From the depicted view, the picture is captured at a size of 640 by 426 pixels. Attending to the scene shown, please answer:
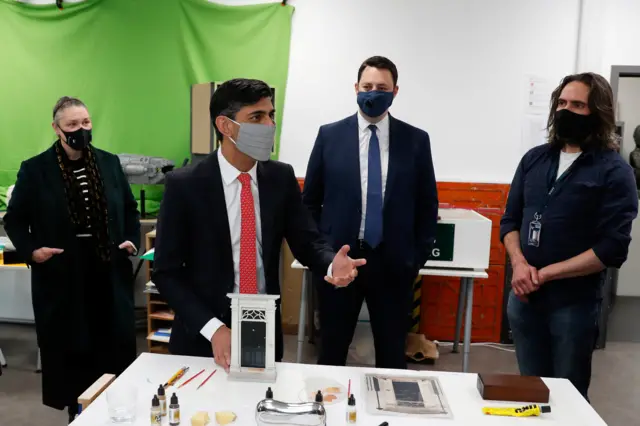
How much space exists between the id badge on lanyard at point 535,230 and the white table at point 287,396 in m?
0.59

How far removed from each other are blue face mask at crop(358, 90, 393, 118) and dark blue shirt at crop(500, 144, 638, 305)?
0.70 m

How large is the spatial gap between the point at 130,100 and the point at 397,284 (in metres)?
2.77

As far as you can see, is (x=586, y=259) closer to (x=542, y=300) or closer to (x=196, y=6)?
(x=542, y=300)

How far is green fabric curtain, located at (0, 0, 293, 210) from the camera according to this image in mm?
3922

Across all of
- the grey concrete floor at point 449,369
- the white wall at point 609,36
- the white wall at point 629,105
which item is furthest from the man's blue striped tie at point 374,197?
the white wall at point 629,105

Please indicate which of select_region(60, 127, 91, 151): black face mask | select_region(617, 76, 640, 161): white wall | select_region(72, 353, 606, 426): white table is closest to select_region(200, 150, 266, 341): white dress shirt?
select_region(72, 353, 606, 426): white table

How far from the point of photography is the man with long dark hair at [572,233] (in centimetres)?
189

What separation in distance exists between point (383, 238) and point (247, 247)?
0.80 meters

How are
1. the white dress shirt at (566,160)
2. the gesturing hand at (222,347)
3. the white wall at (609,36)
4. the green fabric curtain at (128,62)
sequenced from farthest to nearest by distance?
the green fabric curtain at (128,62) < the white wall at (609,36) < the white dress shirt at (566,160) < the gesturing hand at (222,347)

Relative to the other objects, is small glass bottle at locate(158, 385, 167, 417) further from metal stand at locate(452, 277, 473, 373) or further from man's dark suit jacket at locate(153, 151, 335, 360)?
metal stand at locate(452, 277, 473, 373)

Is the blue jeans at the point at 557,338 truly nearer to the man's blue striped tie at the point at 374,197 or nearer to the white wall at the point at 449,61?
the man's blue striped tie at the point at 374,197

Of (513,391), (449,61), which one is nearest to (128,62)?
(449,61)

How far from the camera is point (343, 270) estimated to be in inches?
63.0

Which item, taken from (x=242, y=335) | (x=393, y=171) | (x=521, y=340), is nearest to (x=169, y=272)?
(x=242, y=335)
